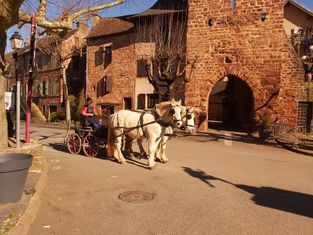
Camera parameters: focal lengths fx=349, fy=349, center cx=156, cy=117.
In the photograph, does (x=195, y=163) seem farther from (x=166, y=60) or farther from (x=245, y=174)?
(x=166, y=60)

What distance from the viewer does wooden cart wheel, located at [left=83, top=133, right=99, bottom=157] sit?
1144 cm

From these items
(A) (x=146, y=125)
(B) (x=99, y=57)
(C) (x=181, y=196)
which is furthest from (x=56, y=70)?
(C) (x=181, y=196)

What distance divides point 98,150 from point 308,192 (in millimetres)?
6565

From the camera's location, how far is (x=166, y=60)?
21359mm

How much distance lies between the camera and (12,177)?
537 centimetres

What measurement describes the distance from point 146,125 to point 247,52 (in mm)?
13182

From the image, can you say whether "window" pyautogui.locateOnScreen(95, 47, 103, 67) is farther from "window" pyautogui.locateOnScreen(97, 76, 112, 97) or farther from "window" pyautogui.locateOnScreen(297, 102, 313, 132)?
"window" pyautogui.locateOnScreen(297, 102, 313, 132)

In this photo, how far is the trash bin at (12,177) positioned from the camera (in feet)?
17.3

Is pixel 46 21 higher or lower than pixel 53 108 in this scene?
higher

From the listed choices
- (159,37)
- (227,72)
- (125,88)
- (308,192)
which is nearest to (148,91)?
(125,88)

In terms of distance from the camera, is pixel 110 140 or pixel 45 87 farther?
pixel 45 87

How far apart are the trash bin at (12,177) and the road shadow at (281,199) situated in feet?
13.6

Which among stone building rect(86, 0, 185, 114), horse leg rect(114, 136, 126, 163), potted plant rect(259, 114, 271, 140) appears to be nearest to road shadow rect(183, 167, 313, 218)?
horse leg rect(114, 136, 126, 163)

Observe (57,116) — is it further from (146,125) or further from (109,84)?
(146,125)
